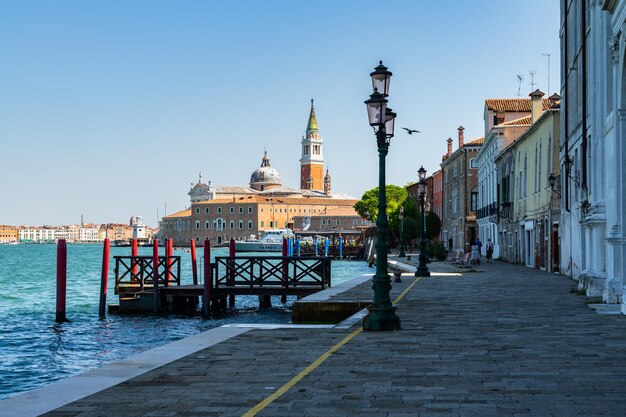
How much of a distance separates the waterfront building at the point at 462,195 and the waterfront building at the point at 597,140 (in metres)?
40.3

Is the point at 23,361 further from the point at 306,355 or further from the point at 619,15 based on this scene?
the point at 619,15

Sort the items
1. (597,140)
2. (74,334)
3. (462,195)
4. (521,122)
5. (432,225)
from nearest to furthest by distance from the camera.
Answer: (597,140), (74,334), (521,122), (462,195), (432,225)

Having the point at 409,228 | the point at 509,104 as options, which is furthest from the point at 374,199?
the point at 509,104

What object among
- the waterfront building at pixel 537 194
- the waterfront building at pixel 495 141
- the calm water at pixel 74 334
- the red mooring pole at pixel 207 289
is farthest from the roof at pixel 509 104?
the red mooring pole at pixel 207 289

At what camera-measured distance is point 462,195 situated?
76.0 metres

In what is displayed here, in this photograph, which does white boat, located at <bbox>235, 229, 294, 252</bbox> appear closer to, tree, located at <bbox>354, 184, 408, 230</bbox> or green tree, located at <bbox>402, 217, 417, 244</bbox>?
tree, located at <bbox>354, 184, 408, 230</bbox>

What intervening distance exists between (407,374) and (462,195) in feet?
222

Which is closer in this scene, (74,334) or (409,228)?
(74,334)

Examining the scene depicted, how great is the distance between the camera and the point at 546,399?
807 cm

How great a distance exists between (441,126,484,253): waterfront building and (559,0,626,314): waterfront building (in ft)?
132

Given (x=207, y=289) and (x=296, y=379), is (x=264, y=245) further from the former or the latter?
(x=296, y=379)

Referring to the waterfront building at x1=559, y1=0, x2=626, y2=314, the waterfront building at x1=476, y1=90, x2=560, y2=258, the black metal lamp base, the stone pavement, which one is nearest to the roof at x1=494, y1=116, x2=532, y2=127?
the waterfront building at x1=476, y1=90, x2=560, y2=258

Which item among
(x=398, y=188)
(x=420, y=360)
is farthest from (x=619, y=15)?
(x=398, y=188)

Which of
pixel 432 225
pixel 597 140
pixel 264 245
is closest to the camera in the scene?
pixel 597 140
